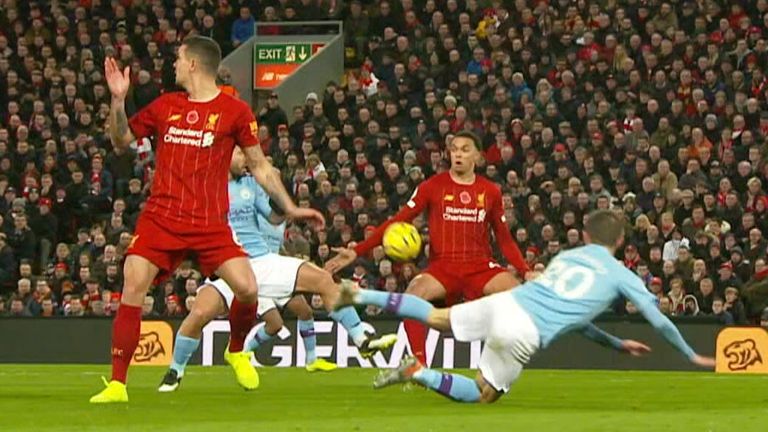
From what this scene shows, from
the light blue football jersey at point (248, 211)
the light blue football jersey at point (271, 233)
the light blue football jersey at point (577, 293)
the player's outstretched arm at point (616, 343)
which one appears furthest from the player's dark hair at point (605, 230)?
the light blue football jersey at point (271, 233)

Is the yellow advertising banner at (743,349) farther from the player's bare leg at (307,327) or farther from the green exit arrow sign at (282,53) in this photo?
the green exit arrow sign at (282,53)

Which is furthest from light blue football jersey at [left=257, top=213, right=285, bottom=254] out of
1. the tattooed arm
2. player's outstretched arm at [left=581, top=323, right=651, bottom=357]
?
player's outstretched arm at [left=581, top=323, right=651, bottom=357]

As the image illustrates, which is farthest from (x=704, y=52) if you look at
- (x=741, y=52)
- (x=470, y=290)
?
(x=470, y=290)

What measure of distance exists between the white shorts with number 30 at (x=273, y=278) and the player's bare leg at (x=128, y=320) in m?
2.67

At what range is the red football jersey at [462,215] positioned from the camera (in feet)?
52.2

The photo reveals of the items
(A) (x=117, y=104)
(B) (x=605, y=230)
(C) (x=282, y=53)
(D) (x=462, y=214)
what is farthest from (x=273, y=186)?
(C) (x=282, y=53)

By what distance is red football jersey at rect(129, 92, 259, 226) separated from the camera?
41.5 feet

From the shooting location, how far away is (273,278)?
15617 millimetres

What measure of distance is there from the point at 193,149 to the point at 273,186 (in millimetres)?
597

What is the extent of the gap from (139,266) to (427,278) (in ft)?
12.9

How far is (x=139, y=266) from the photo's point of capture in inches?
494

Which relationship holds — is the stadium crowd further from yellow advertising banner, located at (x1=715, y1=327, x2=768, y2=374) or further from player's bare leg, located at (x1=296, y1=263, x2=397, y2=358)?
player's bare leg, located at (x1=296, y1=263, x2=397, y2=358)

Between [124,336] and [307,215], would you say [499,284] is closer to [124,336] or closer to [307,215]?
[307,215]

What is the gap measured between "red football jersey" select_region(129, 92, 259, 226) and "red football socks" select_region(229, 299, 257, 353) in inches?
86.7
